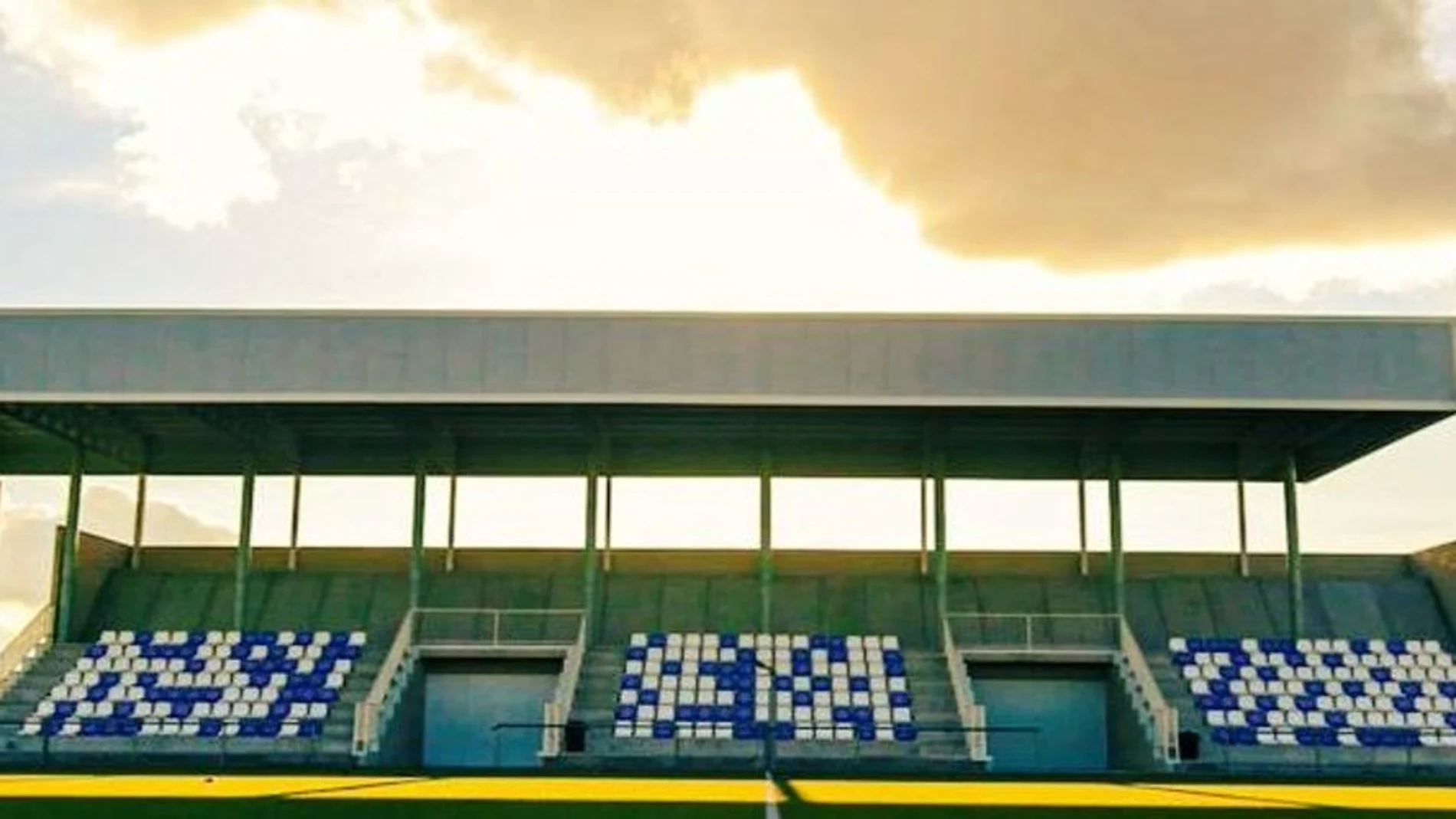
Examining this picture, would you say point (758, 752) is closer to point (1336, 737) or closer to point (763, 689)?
point (763, 689)

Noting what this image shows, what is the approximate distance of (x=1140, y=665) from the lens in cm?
4481

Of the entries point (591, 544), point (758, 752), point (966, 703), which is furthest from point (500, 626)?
point (966, 703)

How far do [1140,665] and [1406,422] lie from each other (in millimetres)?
9754

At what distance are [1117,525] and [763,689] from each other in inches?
452

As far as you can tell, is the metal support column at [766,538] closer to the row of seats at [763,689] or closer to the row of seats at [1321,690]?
the row of seats at [763,689]

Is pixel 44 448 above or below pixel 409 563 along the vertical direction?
above

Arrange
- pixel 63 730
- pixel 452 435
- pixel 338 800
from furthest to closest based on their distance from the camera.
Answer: pixel 452 435 < pixel 63 730 < pixel 338 800

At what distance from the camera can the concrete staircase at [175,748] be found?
41.5 meters

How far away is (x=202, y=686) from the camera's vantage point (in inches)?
1794

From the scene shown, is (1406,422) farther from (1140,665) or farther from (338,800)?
(338,800)

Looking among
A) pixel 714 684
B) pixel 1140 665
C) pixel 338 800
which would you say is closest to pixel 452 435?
pixel 714 684

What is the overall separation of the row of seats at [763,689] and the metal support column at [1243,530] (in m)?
12.1

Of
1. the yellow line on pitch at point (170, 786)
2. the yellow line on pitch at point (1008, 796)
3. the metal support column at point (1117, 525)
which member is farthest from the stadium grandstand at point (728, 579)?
the yellow line on pitch at point (170, 786)

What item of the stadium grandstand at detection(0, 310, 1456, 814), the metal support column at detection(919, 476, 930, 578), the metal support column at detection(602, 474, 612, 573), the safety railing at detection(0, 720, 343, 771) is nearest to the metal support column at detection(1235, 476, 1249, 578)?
the stadium grandstand at detection(0, 310, 1456, 814)
